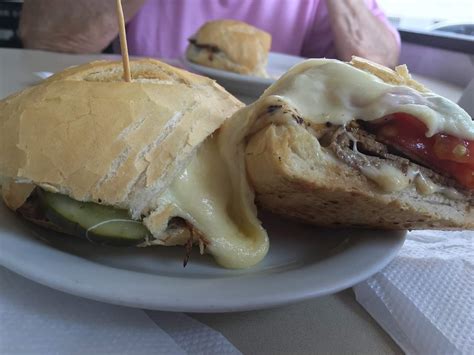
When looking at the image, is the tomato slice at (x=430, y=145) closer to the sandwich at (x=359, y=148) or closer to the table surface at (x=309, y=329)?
the sandwich at (x=359, y=148)

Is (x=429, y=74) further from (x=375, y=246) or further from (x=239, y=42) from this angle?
(x=375, y=246)

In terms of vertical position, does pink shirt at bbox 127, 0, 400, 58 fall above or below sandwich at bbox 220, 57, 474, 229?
below

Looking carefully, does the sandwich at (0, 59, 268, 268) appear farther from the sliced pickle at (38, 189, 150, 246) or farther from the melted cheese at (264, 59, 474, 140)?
the melted cheese at (264, 59, 474, 140)

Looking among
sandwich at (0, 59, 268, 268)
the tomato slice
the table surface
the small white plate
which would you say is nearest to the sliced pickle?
sandwich at (0, 59, 268, 268)

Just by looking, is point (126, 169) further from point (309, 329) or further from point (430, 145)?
point (430, 145)

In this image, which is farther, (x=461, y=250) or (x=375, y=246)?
(x=461, y=250)

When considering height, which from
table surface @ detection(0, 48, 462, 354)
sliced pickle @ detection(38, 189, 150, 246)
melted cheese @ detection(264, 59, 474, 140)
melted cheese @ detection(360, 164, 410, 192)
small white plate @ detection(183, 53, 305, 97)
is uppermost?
melted cheese @ detection(264, 59, 474, 140)

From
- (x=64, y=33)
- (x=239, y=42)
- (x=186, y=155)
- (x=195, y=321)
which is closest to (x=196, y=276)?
(x=195, y=321)
